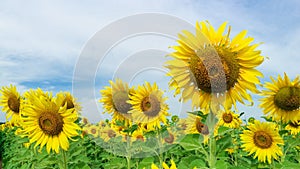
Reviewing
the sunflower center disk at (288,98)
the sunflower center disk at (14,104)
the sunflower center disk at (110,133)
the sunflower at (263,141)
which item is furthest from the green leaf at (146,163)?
the sunflower center disk at (14,104)

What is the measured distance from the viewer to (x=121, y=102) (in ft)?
16.4

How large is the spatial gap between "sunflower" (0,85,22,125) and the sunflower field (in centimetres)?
1

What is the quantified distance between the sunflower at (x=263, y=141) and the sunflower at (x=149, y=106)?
1.14 meters

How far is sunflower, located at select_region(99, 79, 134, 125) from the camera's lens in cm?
480

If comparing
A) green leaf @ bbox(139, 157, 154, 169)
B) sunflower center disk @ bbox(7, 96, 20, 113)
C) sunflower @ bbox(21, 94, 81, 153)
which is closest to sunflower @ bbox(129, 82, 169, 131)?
green leaf @ bbox(139, 157, 154, 169)

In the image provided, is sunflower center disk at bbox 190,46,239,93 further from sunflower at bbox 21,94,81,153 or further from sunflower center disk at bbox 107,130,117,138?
sunflower center disk at bbox 107,130,117,138

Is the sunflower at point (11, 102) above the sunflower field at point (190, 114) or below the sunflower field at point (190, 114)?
above

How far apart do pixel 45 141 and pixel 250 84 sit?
90.8 inches

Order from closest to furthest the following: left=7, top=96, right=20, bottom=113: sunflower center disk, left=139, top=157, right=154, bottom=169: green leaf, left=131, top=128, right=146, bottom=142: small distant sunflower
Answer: left=139, top=157, right=154, bottom=169: green leaf < left=131, top=128, right=146, bottom=142: small distant sunflower < left=7, top=96, right=20, bottom=113: sunflower center disk

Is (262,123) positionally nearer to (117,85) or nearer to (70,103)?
(117,85)

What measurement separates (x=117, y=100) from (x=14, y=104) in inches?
62.2

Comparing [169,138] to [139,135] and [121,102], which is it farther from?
[121,102]

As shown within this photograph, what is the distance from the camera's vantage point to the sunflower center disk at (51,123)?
3715 millimetres

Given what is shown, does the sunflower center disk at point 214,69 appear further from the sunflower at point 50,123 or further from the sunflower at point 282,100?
the sunflower at point 282,100
